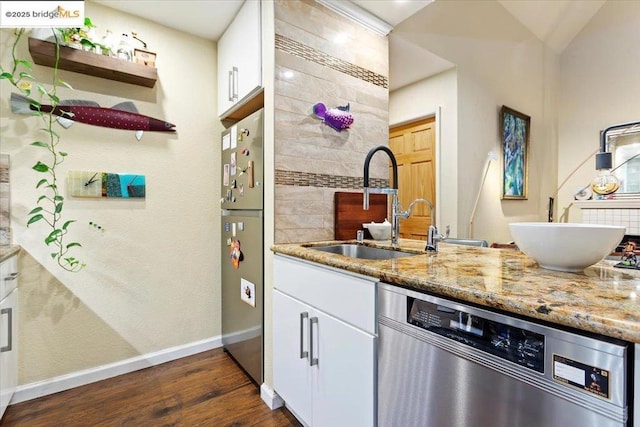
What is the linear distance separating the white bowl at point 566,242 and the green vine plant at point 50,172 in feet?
7.43

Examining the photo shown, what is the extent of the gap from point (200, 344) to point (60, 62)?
6.72ft

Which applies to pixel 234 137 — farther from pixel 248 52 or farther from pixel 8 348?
pixel 8 348

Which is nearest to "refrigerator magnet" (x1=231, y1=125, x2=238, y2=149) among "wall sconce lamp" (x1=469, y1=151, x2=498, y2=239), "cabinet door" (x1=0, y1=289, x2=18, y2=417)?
"cabinet door" (x1=0, y1=289, x2=18, y2=417)

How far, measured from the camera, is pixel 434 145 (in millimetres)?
2926

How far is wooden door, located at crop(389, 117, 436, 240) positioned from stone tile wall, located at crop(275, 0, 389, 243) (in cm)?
104

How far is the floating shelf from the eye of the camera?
1.69 meters

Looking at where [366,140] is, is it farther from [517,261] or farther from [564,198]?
[564,198]

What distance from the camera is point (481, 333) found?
746 millimetres

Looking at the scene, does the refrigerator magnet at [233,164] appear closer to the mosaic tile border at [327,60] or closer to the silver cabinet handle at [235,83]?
the silver cabinet handle at [235,83]

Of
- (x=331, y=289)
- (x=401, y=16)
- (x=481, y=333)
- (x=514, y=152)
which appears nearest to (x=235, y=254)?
(x=331, y=289)

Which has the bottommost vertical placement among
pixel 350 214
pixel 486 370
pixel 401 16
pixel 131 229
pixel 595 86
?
pixel 486 370

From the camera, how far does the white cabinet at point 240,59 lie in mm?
1798

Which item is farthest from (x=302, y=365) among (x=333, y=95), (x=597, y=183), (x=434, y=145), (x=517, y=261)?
(x=597, y=183)

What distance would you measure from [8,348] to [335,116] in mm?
2080
